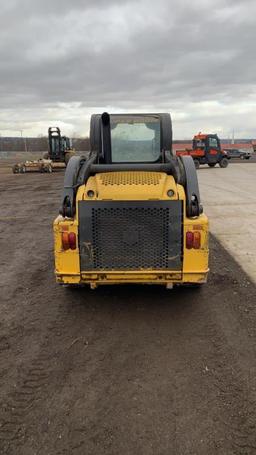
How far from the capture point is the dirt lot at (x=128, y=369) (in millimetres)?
A: 3053

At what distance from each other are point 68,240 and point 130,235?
2.46ft

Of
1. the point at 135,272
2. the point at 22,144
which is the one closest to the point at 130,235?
the point at 135,272

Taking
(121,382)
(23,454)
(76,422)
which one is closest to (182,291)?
(121,382)

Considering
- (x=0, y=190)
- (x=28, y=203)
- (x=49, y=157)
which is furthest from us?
(x=49, y=157)

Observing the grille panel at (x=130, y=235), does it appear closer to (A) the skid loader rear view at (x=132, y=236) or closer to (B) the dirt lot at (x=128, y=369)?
(A) the skid loader rear view at (x=132, y=236)

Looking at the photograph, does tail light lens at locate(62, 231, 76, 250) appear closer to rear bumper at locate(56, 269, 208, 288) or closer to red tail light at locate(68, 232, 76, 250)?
red tail light at locate(68, 232, 76, 250)

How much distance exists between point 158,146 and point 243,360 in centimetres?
385

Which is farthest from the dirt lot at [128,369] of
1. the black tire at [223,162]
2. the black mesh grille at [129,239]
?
the black tire at [223,162]

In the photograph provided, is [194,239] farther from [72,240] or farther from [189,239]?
[72,240]

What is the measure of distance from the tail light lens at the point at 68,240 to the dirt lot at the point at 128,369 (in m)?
0.87

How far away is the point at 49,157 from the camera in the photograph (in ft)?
117

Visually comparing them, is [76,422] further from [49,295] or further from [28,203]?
[28,203]

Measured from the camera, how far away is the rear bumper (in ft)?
16.6

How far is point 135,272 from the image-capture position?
5.05m
